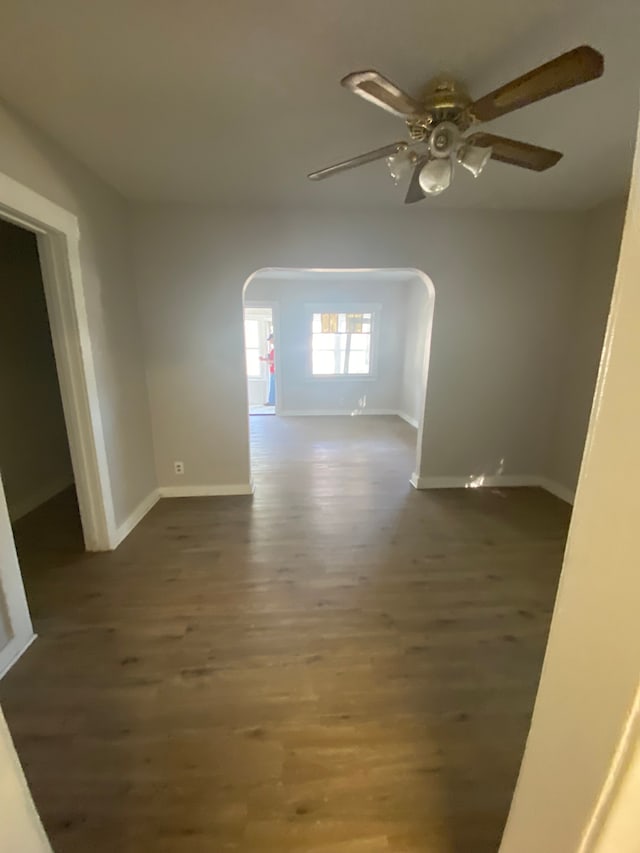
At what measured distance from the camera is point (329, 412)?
22.6 feet

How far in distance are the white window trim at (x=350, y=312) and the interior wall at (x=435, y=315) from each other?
342 cm

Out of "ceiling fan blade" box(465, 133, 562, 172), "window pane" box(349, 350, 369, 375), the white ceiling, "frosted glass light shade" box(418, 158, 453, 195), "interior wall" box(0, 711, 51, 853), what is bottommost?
"interior wall" box(0, 711, 51, 853)

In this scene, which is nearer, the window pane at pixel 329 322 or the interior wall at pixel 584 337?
the interior wall at pixel 584 337

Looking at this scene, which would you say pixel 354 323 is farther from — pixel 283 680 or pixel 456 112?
pixel 283 680

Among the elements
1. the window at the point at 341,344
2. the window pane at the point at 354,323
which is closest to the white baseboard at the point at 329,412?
the window at the point at 341,344

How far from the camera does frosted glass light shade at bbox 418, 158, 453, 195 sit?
1568 mm

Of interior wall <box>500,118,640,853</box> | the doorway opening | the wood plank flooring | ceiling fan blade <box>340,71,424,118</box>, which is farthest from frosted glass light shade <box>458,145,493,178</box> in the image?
the doorway opening

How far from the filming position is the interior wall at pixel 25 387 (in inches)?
119

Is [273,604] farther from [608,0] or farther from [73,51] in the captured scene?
[608,0]

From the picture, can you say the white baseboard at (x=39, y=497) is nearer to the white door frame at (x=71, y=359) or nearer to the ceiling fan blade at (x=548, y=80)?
the white door frame at (x=71, y=359)

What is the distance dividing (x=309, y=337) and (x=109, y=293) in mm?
4215

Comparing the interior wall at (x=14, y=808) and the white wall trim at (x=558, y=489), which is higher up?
the interior wall at (x=14, y=808)

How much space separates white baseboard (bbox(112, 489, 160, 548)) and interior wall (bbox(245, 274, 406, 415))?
143 inches

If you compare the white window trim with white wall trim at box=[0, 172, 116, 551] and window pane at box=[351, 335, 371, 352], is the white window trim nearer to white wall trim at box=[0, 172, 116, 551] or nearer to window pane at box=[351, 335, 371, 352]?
window pane at box=[351, 335, 371, 352]
